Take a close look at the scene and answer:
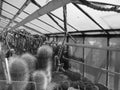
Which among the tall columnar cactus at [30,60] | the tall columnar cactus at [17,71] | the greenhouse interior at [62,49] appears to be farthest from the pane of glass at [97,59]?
the tall columnar cactus at [17,71]

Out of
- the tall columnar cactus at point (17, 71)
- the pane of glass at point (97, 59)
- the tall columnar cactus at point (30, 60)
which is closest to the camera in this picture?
the tall columnar cactus at point (17, 71)

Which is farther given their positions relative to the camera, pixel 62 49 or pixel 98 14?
pixel 62 49

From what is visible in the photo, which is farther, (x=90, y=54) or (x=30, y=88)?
(x=90, y=54)

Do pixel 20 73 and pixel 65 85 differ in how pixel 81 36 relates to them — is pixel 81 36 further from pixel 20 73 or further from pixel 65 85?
pixel 20 73

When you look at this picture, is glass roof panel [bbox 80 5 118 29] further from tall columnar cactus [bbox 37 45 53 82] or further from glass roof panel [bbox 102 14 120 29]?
tall columnar cactus [bbox 37 45 53 82]

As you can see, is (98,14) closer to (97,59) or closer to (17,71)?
(97,59)

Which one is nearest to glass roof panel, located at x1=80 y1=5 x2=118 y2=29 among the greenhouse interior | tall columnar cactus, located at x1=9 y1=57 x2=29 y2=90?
the greenhouse interior

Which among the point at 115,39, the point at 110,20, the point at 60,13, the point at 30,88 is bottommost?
the point at 30,88

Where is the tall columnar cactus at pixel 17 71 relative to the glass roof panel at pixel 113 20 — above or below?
below

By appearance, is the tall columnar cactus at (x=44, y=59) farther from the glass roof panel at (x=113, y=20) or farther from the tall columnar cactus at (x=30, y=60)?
the glass roof panel at (x=113, y=20)

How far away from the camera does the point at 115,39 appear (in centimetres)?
236

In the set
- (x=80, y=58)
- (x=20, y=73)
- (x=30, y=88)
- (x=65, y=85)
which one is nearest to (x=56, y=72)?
(x=65, y=85)

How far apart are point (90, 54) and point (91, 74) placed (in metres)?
0.42

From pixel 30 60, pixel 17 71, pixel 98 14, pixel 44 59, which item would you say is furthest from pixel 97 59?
pixel 17 71
